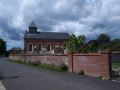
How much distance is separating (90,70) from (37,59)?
33.9 feet

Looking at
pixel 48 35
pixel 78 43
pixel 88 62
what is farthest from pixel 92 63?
pixel 48 35

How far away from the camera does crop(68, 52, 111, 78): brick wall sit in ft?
31.8

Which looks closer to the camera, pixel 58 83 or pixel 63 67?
pixel 58 83

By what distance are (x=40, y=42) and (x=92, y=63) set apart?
34.8 metres

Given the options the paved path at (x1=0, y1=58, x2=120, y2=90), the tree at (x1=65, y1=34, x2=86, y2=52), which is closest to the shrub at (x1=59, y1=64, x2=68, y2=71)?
the paved path at (x1=0, y1=58, x2=120, y2=90)

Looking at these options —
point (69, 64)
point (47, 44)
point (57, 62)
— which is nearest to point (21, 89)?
point (69, 64)

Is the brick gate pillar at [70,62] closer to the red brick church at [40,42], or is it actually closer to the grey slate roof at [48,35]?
the red brick church at [40,42]

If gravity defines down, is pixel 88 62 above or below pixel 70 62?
above

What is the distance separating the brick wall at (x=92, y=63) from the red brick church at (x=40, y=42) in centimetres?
3131

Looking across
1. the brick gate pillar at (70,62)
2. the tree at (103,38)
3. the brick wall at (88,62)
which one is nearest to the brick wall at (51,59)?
the brick wall at (88,62)

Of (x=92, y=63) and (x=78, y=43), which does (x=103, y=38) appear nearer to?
(x=78, y=43)

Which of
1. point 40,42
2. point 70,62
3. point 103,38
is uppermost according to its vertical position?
point 103,38

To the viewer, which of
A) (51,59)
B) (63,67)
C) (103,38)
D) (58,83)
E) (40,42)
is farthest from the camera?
(103,38)

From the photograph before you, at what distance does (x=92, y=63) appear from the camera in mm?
10664
